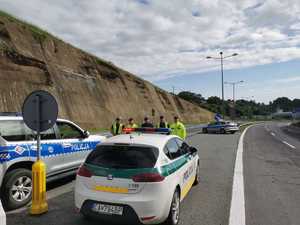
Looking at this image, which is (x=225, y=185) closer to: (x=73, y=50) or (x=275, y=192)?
(x=275, y=192)

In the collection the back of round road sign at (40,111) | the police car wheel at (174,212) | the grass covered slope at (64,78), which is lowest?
the police car wheel at (174,212)

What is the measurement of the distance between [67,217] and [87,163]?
108 centimetres

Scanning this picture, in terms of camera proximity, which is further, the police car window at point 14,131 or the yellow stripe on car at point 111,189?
the police car window at point 14,131

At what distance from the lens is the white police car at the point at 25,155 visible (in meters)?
5.45

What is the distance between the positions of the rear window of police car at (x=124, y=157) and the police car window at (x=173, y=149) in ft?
1.68

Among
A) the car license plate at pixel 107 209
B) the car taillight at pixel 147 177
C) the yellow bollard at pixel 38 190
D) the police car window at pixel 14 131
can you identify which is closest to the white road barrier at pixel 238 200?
the car taillight at pixel 147 177

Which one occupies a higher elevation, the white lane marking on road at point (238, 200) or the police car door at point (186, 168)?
the police car door at point (186, 168)

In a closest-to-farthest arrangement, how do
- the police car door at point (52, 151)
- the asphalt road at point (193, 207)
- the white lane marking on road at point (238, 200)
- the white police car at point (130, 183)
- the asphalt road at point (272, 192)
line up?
the white police car at point (130, 183) < the asphalt road at point (193, 207) < the white lane marking on road at point (238, 200) < the asphalt road at point (272, 192) < the police car door at point (52, 151)

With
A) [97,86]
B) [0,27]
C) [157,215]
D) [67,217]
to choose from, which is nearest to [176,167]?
[157,215]

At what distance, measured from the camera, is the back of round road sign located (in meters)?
5.29

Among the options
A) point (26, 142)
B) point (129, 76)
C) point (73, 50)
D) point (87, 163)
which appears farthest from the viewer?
point (129, 76)

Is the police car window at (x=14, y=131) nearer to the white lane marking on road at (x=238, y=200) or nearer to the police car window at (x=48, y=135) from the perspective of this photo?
the police car window at (x=48, y=135)

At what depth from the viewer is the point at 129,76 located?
44.2 meters

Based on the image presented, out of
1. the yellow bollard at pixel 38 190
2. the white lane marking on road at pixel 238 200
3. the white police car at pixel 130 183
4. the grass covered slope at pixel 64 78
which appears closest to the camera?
the white police car at pixel 130 183
